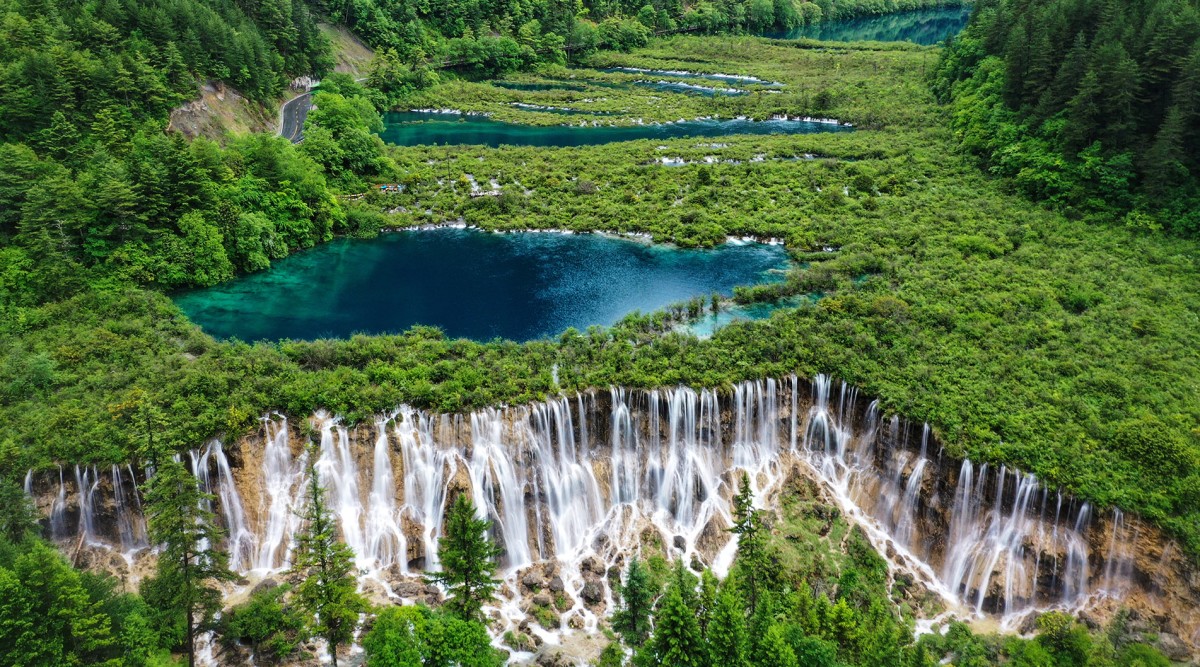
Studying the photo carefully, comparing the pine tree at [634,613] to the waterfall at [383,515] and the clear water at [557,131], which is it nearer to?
the waterfall at [383,515]

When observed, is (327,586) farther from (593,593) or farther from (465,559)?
(593,593)

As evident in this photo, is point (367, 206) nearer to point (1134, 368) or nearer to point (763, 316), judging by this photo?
point (763, 316)

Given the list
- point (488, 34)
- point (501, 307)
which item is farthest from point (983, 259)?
point (488, 34)

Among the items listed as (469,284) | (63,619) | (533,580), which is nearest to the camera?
(63,619)

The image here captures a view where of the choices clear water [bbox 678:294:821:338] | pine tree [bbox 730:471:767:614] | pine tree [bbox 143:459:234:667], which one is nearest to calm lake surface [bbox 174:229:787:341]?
clear water [bbox 678:294:821:338]

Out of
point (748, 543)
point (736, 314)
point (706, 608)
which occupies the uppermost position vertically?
point (736, 314)

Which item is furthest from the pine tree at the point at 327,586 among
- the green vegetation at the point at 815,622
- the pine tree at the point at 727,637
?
the pine tree at the point at 727,637

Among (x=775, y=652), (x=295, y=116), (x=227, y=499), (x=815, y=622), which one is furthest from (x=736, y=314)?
(x=295, y=116)
